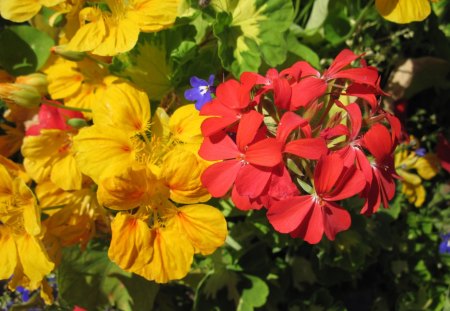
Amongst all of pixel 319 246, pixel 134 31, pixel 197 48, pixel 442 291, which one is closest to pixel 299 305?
pixel 319 246

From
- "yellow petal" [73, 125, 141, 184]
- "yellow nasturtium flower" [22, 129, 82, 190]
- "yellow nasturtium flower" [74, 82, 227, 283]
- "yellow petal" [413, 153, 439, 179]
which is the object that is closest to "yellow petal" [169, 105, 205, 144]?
"yellow nasturtium flower" [74, 82, 227, 283]

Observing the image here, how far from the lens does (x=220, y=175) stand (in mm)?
952

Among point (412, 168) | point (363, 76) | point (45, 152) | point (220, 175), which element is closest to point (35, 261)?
point (45, 152)

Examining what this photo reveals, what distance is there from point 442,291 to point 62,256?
126 centimetres

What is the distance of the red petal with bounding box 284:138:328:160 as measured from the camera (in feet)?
2.84

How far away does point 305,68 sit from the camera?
107cm

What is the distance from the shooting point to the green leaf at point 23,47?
5.11ft

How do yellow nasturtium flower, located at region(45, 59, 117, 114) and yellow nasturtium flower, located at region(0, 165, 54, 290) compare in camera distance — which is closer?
yellow nasturtium flower, located at region(0, 165, 54, 290)

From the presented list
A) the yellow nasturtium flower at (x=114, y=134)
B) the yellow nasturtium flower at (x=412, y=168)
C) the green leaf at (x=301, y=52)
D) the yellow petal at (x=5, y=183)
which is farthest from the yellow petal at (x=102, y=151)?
the yellow nasturtium flower at (x=412, y=168)

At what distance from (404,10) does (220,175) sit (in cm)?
64

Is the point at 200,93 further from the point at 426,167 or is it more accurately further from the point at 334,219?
the point at 426,167

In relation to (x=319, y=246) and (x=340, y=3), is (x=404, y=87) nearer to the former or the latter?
(x=340, y=3)

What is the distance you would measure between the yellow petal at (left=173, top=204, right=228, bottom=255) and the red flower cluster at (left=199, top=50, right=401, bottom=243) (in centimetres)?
9

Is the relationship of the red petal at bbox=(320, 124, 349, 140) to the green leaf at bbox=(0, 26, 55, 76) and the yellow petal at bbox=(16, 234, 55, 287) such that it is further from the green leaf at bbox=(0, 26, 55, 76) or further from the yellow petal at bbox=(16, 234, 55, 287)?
the green leaf at bbox=(0, 26, 55, 76)
